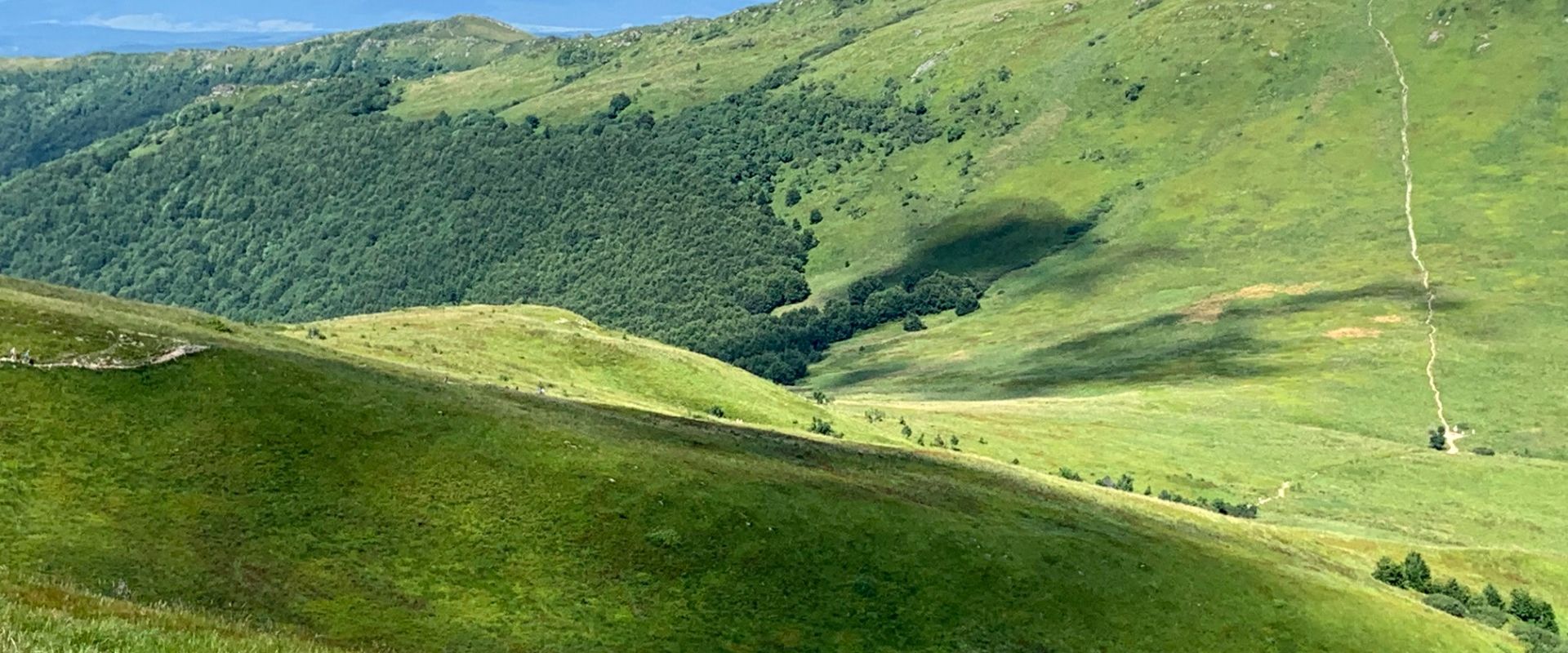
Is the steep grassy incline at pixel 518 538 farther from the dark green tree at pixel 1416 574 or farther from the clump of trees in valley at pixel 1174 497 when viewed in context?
the clump of trees in valley at pixel 1174 497

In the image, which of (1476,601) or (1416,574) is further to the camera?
(1416,574)

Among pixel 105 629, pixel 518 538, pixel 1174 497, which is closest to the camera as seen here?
pixel 105 629

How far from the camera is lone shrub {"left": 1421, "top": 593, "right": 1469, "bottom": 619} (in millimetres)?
68562

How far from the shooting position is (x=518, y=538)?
144 feet

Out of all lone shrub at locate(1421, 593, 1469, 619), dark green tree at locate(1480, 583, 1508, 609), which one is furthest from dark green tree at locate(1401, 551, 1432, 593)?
lone shrub at locate(1421, 593, 1469, 619)

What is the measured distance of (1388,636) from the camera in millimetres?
56250

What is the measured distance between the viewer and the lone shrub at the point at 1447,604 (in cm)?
6856

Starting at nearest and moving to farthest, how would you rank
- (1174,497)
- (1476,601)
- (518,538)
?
(518,538)
(1476,601)
(1174,497)

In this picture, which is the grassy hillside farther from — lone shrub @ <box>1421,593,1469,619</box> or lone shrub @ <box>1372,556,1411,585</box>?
lone shrub @ <box>1372,556,1411,585</box>

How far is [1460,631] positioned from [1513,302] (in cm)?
15862

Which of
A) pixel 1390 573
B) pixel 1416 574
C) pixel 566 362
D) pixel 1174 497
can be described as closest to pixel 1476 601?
pixel 1416 574

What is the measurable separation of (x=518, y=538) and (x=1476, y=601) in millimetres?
55720

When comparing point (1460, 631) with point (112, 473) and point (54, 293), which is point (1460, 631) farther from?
point (54, 293)

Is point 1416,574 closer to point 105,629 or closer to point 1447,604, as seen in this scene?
point 1447,604
